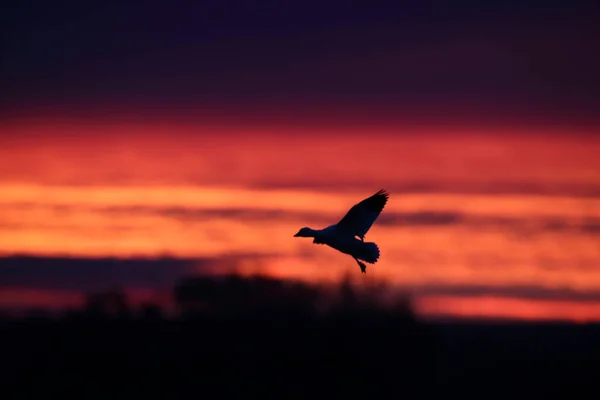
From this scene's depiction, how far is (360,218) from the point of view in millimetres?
62500

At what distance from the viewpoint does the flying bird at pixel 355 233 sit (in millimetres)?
62250

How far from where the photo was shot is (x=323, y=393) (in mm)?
103750

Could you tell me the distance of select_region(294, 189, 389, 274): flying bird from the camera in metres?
62.2

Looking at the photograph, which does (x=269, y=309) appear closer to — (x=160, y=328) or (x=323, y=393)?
(x=160, y=328)

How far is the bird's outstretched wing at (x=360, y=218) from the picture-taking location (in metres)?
62.4

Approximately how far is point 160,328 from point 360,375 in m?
16.4

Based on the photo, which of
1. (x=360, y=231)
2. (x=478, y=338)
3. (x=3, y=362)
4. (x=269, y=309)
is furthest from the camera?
(x=478, y=338)

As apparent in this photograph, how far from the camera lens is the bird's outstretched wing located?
6244cm

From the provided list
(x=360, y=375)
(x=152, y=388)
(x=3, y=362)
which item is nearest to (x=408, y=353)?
(x=360, y=375)

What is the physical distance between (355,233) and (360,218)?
484 millimetres

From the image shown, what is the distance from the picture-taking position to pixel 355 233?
62500mm

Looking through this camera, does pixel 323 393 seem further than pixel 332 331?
Yes

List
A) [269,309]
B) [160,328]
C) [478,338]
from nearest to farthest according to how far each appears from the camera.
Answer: [269,309]
[160,328]
[478,338]

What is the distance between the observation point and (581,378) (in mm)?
105438
